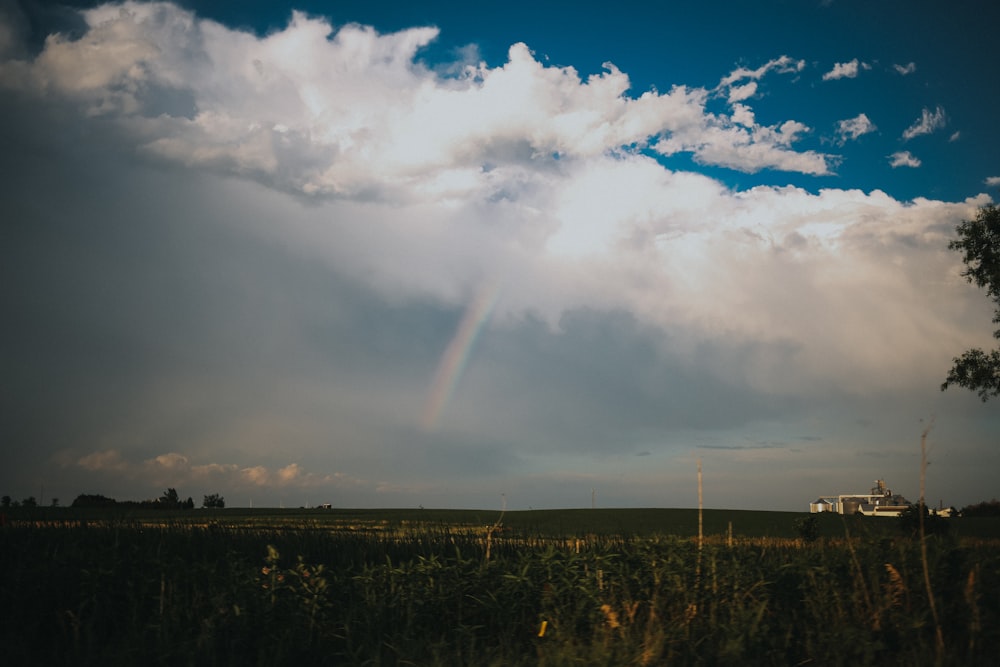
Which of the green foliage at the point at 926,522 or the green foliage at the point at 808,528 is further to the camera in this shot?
the green foliage at the point at 808,528

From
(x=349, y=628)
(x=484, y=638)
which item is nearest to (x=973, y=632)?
(x=484, y=638)

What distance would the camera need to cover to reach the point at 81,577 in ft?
31.6

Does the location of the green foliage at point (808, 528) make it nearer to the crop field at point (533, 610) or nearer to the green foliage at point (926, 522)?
the green foliage at point (926, 522)

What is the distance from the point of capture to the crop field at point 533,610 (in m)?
7.57

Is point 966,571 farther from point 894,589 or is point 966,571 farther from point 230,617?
point 230,617

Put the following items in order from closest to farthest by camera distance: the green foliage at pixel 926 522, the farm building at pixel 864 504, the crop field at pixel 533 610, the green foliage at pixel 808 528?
the crop field at pixel 533 610 → the green foliage at pixel 926 522 → the green foliage at pixel 808 528 → the farm building at pixel 864 504

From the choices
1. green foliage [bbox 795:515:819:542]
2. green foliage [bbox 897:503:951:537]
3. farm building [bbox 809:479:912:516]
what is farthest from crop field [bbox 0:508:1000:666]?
farm building [bbox 809:479:912:516]

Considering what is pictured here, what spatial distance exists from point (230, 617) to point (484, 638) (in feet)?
9.98

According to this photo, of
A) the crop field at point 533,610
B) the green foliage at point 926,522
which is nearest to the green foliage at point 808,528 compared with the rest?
the green foliage at point 926,522

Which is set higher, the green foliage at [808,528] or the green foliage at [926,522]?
the green foliage at [926,522]

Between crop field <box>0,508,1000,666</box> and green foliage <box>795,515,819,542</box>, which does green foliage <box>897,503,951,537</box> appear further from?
crop field <box>0,508,1000,666</box>

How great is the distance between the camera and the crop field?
7.57 metres

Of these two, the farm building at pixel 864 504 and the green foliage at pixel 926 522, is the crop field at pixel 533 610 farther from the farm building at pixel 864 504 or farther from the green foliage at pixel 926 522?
the farm building at pixel 864 504

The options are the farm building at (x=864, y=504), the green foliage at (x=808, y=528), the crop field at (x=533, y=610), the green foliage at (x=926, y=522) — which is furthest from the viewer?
the farm building at (x=864, y=504)
